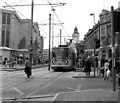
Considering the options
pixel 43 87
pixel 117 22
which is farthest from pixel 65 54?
pixel 117 22

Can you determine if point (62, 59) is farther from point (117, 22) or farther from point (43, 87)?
point (117, 22)

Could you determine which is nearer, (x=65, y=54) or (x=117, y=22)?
(x=117, y=22)

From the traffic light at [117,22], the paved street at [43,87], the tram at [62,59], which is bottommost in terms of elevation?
the paved street at [43,87]

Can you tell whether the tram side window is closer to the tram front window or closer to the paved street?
the tram front window

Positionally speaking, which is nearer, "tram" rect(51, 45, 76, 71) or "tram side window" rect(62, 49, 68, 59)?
"tram" rect(51, 45, 76, 71)

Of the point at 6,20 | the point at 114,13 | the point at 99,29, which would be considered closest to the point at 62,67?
the point at 114,13

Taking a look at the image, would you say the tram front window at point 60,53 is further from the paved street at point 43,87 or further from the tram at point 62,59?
the paved street at point 43,87

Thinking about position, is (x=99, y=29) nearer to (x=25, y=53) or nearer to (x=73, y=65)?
(x=25, y=53)

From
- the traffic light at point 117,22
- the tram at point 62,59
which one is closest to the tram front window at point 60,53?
the tram at point 62,59

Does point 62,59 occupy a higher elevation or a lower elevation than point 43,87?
higher

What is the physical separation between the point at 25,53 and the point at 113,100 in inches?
2588

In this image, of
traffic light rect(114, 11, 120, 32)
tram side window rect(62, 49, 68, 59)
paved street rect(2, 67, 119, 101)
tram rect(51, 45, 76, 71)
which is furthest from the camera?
tram side window rect(62, 49, 68, 59)

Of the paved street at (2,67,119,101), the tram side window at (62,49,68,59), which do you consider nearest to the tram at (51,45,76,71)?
the tram side window at (62,49,68,59)

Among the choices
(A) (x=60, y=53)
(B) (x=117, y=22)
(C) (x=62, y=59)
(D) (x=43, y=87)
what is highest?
(B) (x=117, y=22)
